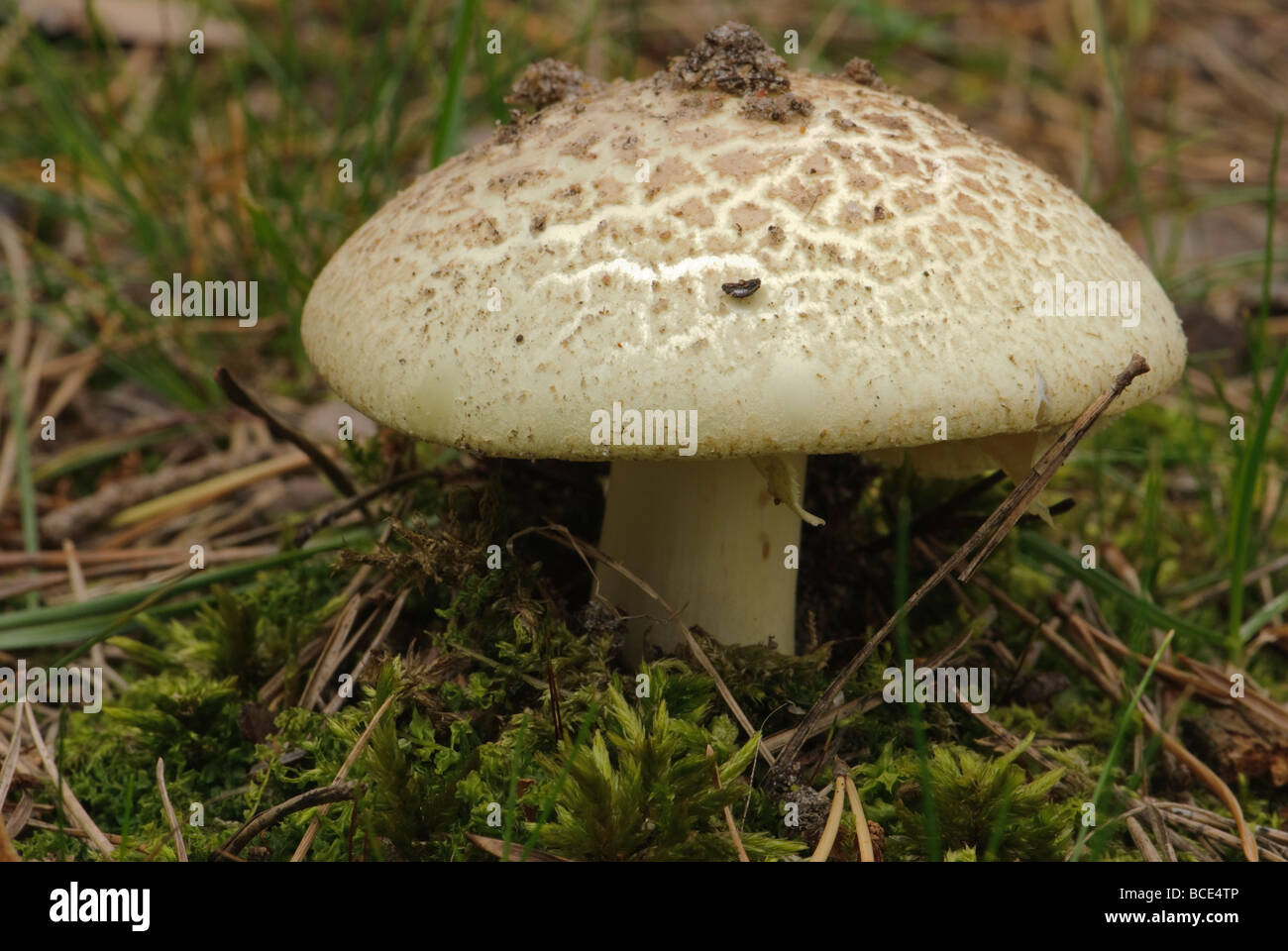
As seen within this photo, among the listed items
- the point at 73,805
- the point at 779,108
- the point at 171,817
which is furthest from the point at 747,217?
the point at 73,805

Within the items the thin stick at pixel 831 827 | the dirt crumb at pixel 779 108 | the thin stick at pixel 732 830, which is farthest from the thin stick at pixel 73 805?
the dirt crumb at pixel 779 108

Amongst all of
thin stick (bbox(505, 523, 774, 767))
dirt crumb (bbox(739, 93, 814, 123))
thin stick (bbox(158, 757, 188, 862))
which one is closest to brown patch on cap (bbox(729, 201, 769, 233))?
dirt crumb (bbox(739, 93, 814, 123))

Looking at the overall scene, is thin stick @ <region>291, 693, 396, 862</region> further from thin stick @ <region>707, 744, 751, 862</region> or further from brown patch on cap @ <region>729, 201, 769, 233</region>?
brown patch on cap @ <region>729, 201, 769, 233</region>

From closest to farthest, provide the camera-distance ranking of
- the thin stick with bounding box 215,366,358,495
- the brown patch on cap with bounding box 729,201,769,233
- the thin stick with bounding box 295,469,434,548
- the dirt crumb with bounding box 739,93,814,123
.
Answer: the brown patch on cap with bounding box 729,201,769,233 → the dirt crumb with bounding box 739,93,814,123 → the thin stick with bounding box 215,366,358,495 → the thin stick with bounding box 295,469,434,548

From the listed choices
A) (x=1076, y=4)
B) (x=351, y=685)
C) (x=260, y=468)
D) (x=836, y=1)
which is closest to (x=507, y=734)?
(x=351, y=685)

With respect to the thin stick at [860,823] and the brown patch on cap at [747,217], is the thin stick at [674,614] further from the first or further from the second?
the brown patch on cap at [747,217]
